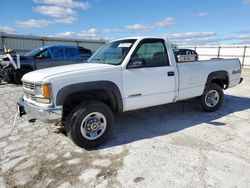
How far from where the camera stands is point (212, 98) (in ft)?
18.7

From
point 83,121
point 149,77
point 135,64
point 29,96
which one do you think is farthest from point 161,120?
point 29,96

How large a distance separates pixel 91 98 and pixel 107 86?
42 centimetres

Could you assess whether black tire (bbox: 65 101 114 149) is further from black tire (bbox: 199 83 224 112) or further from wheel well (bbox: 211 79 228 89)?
wheel well (bbox: 211 79 228 89)

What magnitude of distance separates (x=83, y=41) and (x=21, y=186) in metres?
21.2

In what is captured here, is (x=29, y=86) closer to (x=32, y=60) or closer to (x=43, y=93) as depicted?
(x=43, y=93)

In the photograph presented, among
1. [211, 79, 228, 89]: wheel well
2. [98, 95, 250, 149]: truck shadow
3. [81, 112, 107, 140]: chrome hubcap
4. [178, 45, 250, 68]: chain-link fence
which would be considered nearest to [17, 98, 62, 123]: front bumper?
[81, 112, 107, 140]: chrome hubcap

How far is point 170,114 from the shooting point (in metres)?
5.54

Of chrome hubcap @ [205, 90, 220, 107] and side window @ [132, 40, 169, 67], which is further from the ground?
side window @ [132, 40, 169, 67]

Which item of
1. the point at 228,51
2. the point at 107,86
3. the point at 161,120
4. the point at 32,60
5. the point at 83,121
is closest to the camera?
the point at 83,121

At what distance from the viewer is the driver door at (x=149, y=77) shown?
3.96 m

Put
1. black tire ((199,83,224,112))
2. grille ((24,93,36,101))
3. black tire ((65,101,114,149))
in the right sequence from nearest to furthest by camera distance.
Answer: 1. black tire ((65,101,114,149))
2. grille ((24,93,36,101))
3. black tire ((199,83,224,112))

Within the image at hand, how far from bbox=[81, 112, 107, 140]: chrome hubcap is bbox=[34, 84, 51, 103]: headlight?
0.69 meters

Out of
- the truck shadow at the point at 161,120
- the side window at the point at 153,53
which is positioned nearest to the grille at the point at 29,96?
the truck shadow at the point at 161,120

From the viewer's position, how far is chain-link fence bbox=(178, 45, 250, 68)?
21016mm
